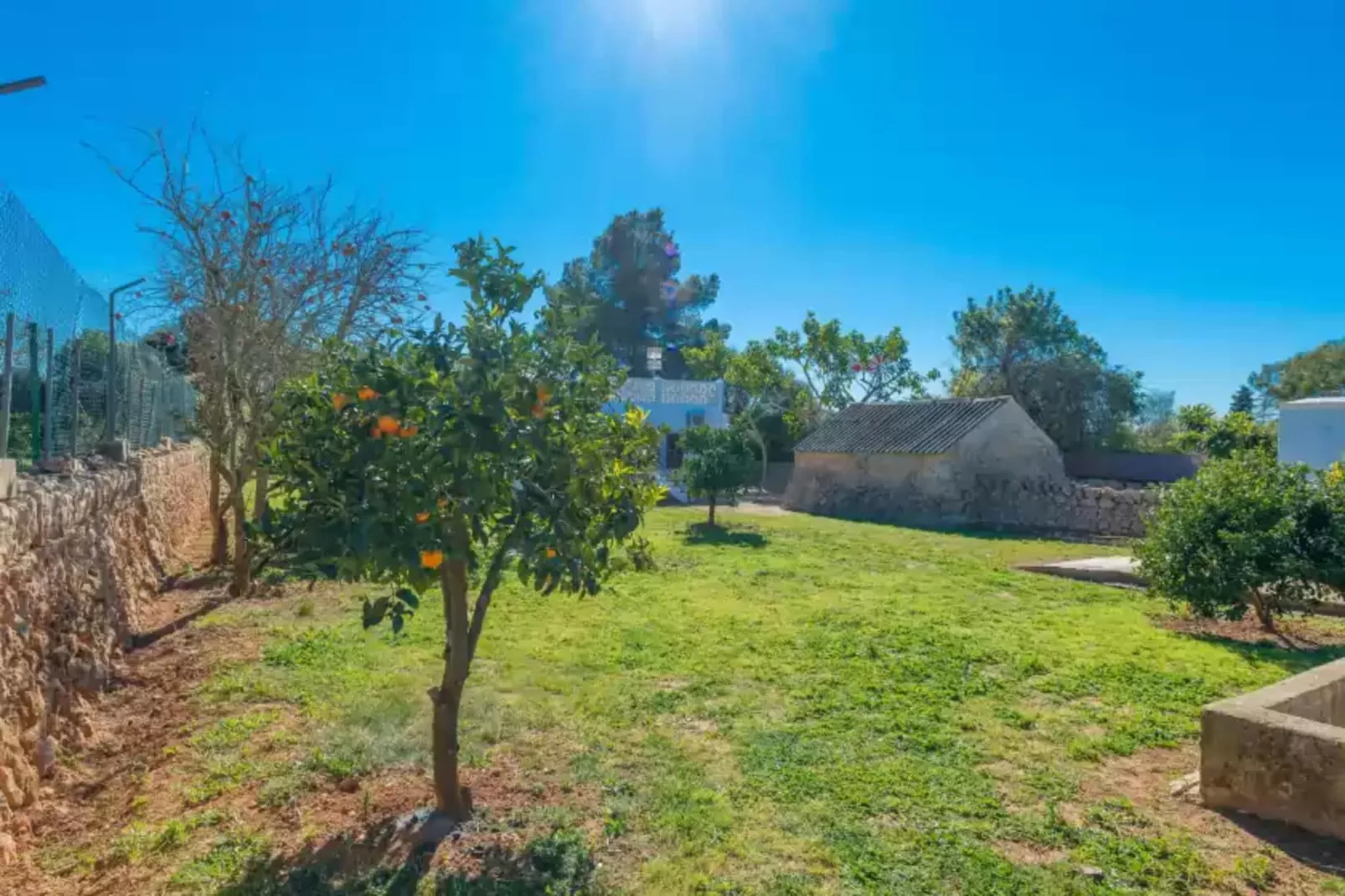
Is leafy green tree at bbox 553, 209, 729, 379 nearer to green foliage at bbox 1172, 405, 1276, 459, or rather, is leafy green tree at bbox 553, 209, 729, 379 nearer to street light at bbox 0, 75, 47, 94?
green foliage at bbox 1172, 405, 1276, 459

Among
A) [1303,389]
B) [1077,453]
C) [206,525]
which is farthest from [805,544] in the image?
[1303,389]

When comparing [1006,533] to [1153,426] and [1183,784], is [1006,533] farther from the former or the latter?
[1153,426]

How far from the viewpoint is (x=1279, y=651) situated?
7855 mm

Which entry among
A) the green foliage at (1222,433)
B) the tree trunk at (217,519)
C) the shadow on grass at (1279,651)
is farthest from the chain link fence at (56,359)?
the green foliage at (1222,433)

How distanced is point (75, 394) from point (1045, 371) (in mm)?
35728

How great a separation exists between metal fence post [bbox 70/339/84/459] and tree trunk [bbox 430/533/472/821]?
5158mm

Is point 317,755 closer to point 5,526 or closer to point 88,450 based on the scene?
point 5,526

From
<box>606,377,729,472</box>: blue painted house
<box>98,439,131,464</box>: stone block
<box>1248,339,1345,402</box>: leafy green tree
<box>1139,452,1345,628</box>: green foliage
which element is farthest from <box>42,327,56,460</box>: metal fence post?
<box>1248,339,1345,402</box>: leafy green tree

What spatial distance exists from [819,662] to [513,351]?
4687 millimetres

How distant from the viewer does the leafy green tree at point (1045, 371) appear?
1377 inches

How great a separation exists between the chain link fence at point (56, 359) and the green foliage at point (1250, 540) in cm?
990

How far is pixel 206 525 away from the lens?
1514 centimetres

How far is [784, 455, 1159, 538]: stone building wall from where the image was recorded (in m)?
20.0

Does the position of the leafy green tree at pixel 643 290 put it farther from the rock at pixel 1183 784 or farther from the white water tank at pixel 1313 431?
the rock at pixel 1183 784
